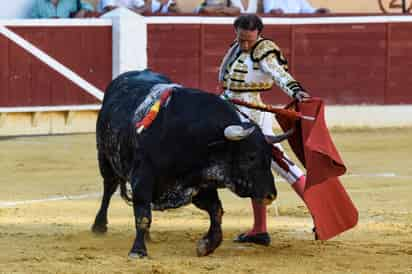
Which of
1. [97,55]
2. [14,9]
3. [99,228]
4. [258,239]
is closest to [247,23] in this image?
[258,239]

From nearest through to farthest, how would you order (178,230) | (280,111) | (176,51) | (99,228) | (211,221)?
1. (211,221)
2. (280,111)
3. (99,228)
4. (178,230)
5. (176,51)

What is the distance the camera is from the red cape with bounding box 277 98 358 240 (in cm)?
620

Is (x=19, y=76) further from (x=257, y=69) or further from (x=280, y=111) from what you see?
(x=280, y=111)

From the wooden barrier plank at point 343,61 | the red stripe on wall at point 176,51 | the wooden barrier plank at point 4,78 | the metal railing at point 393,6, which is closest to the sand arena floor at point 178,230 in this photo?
the wooden barrier plank at point 4,78

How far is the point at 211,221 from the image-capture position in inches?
241

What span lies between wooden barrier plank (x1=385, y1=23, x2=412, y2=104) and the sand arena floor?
10.2ft

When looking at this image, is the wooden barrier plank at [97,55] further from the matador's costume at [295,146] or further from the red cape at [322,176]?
the red cape at [322,176]

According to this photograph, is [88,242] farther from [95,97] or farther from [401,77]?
[401,77]

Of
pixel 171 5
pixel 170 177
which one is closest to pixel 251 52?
pixel 170 177

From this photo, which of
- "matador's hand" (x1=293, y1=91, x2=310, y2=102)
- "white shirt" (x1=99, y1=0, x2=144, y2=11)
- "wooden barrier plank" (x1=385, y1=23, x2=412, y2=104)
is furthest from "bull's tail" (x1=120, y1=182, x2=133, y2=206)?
"wooden barrier plank" (x1=385, y1=23, x2=412, y2=104)

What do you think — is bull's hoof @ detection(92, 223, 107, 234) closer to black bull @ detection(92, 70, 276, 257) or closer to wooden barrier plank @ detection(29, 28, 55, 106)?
black bull @ detection(92, 70, 276, 257)

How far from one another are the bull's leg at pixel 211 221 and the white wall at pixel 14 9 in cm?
674

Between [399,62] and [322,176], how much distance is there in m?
7.75

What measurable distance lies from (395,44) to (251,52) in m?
7.58
